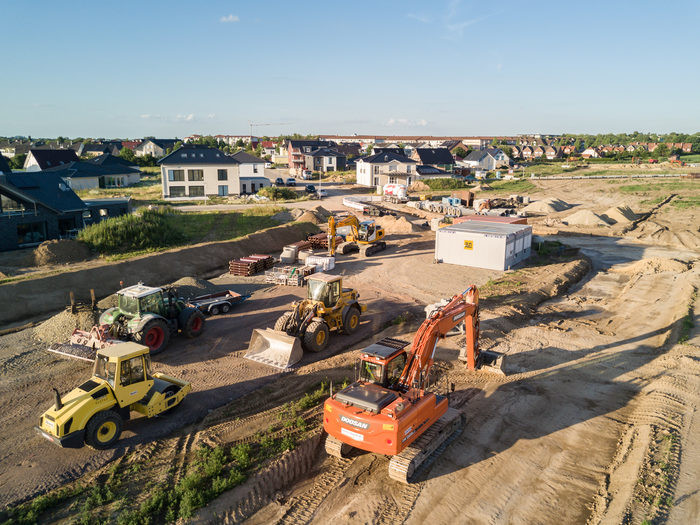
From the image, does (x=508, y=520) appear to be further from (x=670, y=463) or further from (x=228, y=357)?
(x=228, y=357)

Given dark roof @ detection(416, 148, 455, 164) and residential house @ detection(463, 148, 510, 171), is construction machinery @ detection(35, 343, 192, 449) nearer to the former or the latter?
dark roof @ detection(416, 148, 455, 164)

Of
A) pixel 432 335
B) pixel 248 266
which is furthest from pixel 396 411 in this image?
pixel 248 266

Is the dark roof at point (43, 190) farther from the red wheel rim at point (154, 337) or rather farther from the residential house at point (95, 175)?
the residential house at point (95, 175)

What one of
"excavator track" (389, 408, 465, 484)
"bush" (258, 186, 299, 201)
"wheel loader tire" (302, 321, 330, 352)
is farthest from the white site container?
"bush" (258, 186, 299, 201)

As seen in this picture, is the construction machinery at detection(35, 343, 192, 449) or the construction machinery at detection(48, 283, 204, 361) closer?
the construction machinery at detection(35, 343, 192, 449)

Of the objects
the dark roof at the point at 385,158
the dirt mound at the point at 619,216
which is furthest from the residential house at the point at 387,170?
the dirt mound at the point at 619,216

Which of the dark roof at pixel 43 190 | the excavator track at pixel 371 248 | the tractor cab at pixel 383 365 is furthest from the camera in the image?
the excavator track at pixel 371 248

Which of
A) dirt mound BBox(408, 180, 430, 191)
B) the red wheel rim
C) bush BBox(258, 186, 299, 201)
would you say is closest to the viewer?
the red wheel rim

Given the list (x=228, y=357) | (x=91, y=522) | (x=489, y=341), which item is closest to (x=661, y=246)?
(x=489, y=341)
